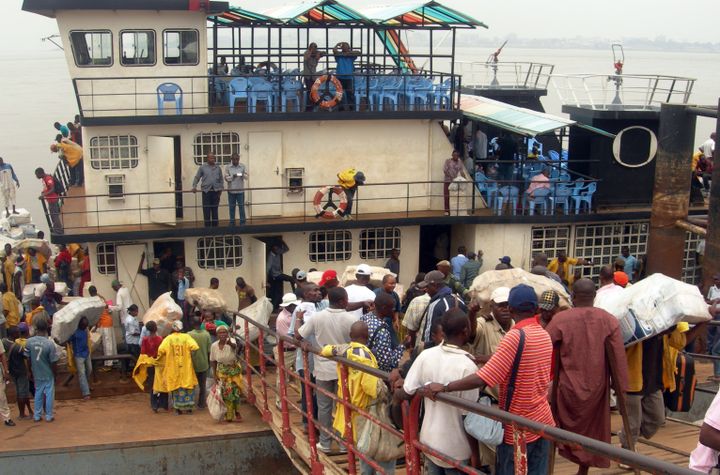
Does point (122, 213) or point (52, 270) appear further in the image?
point (52, 270)

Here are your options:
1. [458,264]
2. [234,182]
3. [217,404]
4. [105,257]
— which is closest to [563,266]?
[458,264]

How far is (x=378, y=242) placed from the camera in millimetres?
17656

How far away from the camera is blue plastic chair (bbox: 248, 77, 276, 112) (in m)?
16.8

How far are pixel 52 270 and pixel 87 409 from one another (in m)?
7.17

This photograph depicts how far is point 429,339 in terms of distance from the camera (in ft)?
26.1

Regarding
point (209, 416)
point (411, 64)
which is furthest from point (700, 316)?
point (411, 64)

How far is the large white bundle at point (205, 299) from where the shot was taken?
14.9 m

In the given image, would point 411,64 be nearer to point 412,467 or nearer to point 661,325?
point 661,325

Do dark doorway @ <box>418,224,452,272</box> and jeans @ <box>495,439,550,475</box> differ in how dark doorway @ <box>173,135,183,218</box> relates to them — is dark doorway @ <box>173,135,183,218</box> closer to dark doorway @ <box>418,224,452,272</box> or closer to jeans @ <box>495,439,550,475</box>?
dark doorway @ <box>418,224,452,272</box>

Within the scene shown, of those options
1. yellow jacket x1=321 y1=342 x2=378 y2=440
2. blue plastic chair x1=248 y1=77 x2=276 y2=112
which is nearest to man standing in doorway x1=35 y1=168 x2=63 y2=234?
blue plastic chair x1=248 y1=77 x2=276 y2=112

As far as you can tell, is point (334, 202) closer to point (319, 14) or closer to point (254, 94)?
point (254, 94)

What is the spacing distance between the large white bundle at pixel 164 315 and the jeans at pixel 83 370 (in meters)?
1.08

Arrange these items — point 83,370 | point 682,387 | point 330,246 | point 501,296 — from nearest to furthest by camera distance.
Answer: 1. point 501,296
2. point 682,387
3. point 83,370
4. point 330,246

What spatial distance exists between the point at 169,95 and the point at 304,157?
268cm
